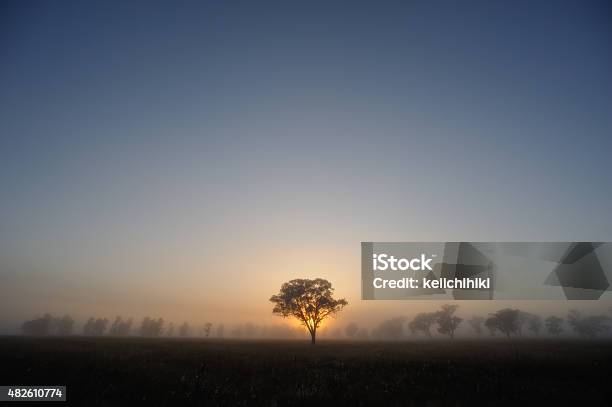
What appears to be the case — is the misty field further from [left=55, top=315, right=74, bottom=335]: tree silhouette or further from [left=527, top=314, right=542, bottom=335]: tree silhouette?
[left=55, top=315, right=74, bottom=335]: tree silhouette

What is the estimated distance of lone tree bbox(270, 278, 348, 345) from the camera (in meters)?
51.6

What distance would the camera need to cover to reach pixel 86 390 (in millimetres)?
9766

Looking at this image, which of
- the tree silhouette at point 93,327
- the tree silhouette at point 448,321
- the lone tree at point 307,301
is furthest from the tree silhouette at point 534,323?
the tree silhouette at point 93,327

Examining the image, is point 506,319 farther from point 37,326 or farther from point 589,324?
point 37,326

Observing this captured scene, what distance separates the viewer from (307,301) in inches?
2032

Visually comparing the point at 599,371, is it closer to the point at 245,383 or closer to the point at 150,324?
the point at 245,383

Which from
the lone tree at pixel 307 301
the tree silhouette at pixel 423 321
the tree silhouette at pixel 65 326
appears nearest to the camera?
the lone tree at pixel 307 301

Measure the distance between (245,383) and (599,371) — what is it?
17206 mm

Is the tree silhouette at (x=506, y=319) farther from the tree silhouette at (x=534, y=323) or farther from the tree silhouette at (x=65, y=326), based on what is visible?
the tree silhouette at (x=65, y=326)

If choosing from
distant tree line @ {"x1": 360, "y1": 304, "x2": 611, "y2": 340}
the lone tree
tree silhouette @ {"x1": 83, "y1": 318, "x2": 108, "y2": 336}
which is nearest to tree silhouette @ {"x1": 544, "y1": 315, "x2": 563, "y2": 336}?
distant tree line @ {"x1": 360, "y1": 304, "x2": 611, "y2": 340}

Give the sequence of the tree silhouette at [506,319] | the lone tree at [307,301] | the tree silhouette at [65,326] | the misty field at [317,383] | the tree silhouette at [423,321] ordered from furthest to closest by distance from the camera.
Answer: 1. the tree silhouette at [65,326]
2. the tree silhouette at [423,321]
3. the tree silhouette at [506,319]
4. the lone tree at [307,301]
5. the misty field at [317,383]

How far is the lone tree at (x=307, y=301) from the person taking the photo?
51.6 meters

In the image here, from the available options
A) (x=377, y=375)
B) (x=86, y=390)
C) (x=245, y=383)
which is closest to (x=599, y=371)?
(x=377, y=375)

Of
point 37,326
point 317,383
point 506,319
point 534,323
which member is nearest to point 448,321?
point 506,319
